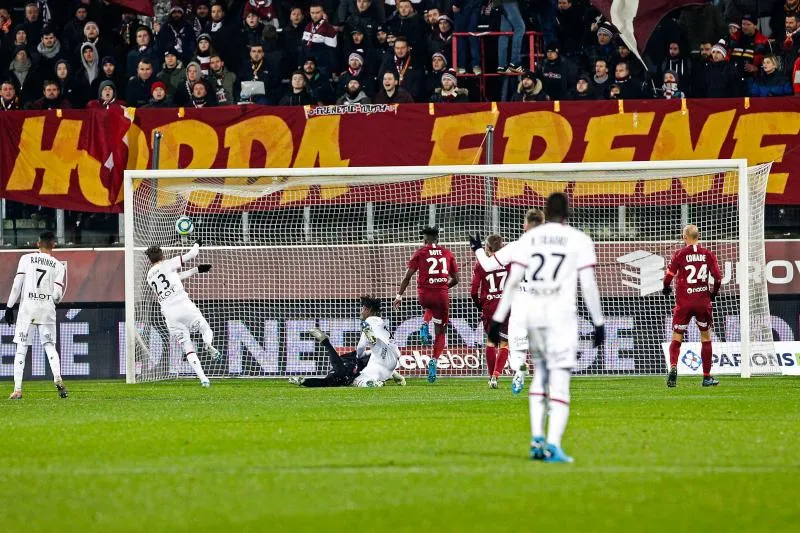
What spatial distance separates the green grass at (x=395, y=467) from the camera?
7.46 meters

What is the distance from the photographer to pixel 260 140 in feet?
76.1

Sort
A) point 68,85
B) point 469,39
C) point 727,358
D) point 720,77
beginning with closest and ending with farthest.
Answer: point 727,358, point 720,77, point 469,39, point 68,85

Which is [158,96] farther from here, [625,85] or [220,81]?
[625,85]

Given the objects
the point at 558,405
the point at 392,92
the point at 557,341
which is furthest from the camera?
the point at 392,92

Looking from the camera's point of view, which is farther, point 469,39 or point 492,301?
point 469,39

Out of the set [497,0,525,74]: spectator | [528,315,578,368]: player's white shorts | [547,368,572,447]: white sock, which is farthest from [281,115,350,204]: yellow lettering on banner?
[547,368,572,447]: white sock

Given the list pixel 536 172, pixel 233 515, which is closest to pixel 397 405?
pixel 536 172

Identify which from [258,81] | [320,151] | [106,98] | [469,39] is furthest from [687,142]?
[106,98]

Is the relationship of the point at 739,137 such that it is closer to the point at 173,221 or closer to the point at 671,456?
the point at 173,221

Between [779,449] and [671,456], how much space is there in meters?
1.01

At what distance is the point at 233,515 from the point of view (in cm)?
755

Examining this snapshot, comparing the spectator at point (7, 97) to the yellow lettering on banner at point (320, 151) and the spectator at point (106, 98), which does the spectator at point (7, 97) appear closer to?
the spectator at point (106, 98)

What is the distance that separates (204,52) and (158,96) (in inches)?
61.6

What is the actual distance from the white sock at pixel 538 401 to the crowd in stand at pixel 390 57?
13.4 m
